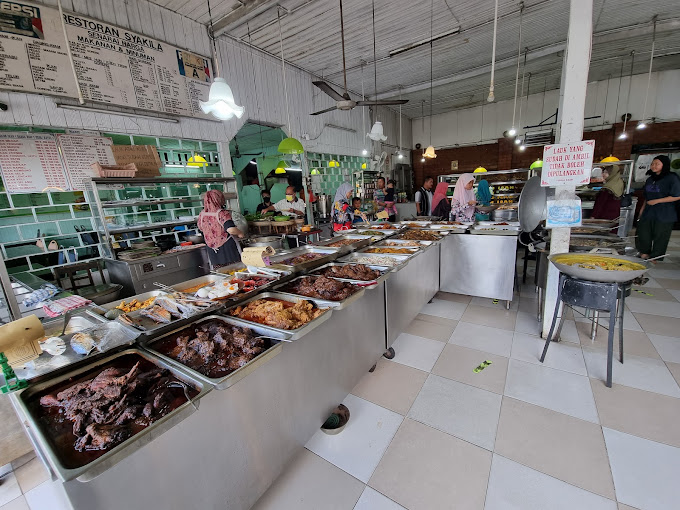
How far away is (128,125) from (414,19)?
5213mm

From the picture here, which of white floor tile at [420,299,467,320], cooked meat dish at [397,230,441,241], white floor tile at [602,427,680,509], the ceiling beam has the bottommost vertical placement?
white floor tile at [602,427,680,509]

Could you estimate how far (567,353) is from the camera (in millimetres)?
2756

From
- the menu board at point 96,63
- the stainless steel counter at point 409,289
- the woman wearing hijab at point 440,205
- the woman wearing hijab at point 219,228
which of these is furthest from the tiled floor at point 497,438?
the menu board at point 96,63

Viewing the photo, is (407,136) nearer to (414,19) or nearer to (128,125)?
(414,19)

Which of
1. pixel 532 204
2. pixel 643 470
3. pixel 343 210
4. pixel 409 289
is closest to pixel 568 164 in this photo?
pixel 532 204

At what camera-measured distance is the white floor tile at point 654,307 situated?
11.3ft

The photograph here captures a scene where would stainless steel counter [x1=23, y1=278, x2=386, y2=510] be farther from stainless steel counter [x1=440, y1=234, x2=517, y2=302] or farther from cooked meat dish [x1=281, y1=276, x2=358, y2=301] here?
stainless steel counter [x1=440, y1=234, x2=517, y2=302]

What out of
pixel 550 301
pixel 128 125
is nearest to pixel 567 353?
pixel 550 301

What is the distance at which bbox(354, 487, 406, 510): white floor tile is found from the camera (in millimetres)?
1544

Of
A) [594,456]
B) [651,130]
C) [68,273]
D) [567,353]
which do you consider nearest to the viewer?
[594,456]

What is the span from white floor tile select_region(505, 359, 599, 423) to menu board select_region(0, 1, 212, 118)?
5.76m

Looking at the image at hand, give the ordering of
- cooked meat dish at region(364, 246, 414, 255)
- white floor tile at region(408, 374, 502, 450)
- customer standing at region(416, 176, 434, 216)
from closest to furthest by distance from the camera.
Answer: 1. white floor tile at region(408, 374, 502, 450)
2. cooked meat dish at region(364, 246, 414, 255)
3. customer standing at region(416, 176, 434, 216)

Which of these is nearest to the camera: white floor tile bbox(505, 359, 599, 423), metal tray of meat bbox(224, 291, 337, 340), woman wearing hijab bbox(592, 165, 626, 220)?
metal tray of meat bbox(224, 291, 337, 340)

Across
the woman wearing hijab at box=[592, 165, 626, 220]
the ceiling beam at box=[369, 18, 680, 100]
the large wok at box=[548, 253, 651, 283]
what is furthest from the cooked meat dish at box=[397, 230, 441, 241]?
the woman wearing hijab at box=[592, 165, 626, 220]
